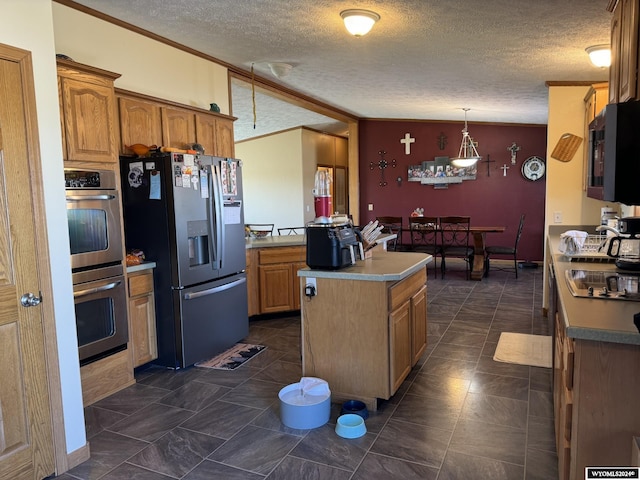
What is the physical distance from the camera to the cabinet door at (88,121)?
2.73 metres

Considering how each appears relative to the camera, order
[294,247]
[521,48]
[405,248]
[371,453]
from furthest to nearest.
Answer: [405,248], [294,247], [521,48], [371,453]

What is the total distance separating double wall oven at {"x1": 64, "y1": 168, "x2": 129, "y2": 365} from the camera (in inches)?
Result: 110

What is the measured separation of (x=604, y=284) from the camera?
7.45 ft

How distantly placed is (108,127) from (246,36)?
135 cm

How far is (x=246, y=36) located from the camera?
367 centimetres

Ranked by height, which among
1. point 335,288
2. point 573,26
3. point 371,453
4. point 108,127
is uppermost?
point 573,26

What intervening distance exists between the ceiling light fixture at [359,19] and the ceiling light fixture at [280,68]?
146 cm

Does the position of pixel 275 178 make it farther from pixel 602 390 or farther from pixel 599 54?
pixel 602 390

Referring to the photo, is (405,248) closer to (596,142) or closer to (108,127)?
(596,142)

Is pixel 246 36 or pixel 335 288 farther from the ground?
pixel 246 36

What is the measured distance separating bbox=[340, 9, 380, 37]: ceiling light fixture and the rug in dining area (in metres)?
2.50

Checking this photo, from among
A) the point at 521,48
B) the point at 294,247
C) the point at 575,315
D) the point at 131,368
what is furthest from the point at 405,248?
the point at 575,315

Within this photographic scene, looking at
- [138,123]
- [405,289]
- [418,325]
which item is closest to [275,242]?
[138,123]

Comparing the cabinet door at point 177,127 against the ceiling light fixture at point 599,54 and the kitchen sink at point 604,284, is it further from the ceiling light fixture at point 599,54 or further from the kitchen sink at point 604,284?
the ceiling light fixture at point 599,54
